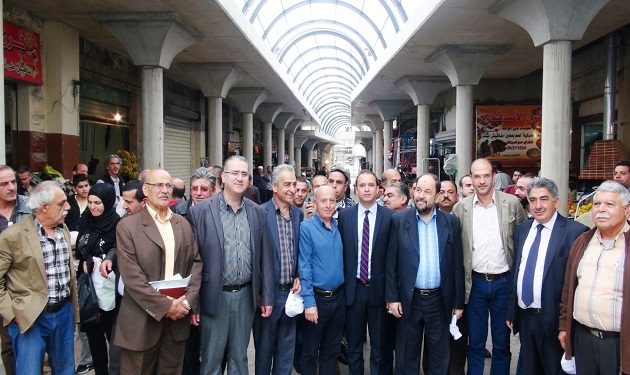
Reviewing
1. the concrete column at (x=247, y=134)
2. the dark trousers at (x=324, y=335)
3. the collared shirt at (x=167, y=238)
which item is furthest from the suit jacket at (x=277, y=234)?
the concrete column at (x=247, y=134)

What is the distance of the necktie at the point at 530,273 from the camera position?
3.31 m

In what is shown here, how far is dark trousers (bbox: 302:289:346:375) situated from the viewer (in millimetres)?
3586

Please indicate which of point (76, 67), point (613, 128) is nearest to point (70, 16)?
point (76, 67)

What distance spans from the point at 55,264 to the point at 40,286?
0.20 metres

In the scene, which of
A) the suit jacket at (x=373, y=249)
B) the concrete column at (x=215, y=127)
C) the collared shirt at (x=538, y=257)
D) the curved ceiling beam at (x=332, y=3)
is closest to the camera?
the collared shirt at (x=538, y=257)

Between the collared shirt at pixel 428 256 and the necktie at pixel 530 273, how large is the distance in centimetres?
62

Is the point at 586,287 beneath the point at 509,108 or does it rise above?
beneath

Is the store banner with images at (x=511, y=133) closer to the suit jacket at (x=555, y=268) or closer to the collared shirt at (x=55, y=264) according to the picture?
the suit jacket at (x=555, y=268)

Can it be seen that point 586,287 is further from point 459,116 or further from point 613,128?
point 459,116

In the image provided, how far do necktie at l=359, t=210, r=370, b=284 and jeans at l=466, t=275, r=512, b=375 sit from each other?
0.90 metres

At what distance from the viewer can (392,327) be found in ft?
12.9

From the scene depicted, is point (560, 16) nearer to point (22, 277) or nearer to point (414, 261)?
point (414, 261)

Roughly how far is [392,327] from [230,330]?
144 centimetres

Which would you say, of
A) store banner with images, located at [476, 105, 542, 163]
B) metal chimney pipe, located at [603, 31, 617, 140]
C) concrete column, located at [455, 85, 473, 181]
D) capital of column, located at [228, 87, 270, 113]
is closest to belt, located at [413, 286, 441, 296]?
metal chimney pipe, located at [603, 31, 617, 140]
